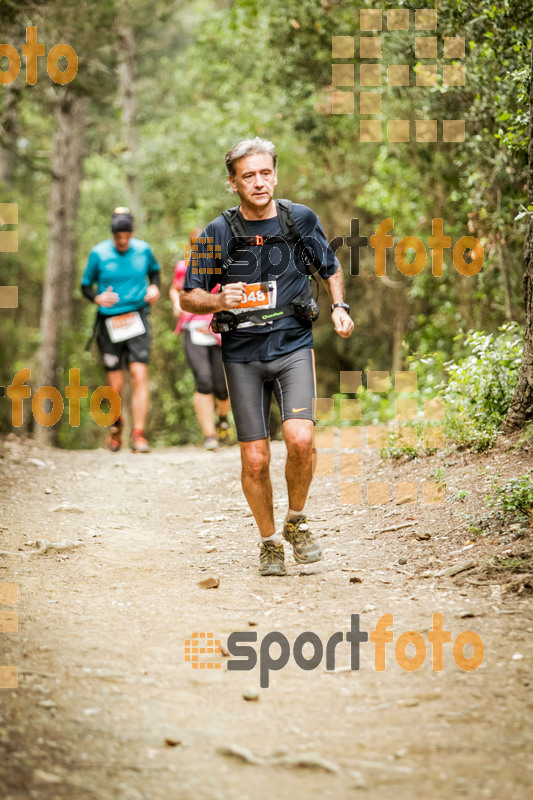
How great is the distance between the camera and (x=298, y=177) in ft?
51.9

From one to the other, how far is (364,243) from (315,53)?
382cm

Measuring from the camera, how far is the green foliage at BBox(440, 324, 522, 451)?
21.2 feet

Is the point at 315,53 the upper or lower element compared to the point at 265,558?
upper

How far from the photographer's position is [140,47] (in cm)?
2325

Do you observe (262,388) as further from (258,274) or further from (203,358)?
(203,358)

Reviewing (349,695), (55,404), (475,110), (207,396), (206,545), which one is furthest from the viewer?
(55,404)

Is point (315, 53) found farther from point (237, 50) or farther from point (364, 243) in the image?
point (237, 50)

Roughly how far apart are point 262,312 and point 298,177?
38.6 ft

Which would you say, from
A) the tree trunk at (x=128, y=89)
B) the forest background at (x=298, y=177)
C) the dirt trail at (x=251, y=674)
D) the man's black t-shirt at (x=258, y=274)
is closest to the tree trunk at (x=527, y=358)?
the forest background at (x=298, y=177)

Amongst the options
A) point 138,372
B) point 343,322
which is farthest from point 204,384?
point 343,322

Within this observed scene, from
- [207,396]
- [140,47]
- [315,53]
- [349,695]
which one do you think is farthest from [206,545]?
[140,47]

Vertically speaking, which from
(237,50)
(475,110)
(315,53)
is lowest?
(475,110)

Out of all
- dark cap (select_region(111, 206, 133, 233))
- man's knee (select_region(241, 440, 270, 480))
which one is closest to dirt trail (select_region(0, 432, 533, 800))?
man's knee (select_region(241, 440, 270, 480))

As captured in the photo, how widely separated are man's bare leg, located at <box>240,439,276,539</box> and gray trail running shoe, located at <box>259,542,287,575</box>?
8 centimetres
